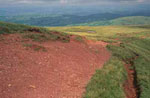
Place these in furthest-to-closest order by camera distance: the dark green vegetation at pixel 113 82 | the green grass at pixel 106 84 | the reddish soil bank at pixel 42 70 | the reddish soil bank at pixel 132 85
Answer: the reddish soil bank at pixel 132 85
the dark green vegetation at pixel 113 82
the green grass at pixel 106 84
the reddish soil bank at pixel 42 70

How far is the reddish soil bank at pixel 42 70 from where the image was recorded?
8.61 metres

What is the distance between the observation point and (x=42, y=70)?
10.8 m

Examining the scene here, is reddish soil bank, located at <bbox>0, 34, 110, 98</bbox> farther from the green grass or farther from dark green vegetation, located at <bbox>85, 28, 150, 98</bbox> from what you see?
dark green vegetation, located at <bbox>85, 28, 150, 98</bbox>

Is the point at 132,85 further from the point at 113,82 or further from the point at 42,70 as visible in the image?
the point at 42,70

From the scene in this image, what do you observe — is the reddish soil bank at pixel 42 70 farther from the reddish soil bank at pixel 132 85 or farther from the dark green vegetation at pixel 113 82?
the reddish soil bank at pixel 132 85

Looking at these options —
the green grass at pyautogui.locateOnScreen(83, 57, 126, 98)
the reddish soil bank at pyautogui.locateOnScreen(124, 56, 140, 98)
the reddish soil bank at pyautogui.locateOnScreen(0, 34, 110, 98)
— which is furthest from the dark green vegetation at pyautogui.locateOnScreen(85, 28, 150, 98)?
the reddish soil bank at pyautogui.locateOnScreen(0, 34, 110, 98)

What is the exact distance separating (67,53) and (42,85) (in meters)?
6.21

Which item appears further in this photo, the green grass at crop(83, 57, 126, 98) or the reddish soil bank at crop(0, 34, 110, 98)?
the green grass at crop(83, 57, 126, 98)

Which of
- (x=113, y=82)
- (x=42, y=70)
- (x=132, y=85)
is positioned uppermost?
(x=42, y=70)

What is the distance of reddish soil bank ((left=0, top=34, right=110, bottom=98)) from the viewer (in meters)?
8.61

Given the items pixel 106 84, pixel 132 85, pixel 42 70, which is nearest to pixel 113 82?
pixel 106 84

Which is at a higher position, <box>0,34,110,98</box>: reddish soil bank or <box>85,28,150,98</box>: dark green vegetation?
<box>0,34,110,98</box>: reddish soil bank

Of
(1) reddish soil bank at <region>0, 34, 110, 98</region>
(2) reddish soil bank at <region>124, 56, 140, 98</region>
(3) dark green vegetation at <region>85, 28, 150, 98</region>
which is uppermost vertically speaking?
(1) reddish soil bank at <region>0, 34, 110, 98</region>

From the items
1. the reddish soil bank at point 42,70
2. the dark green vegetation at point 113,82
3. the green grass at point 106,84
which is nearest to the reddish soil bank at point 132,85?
the dark green vegetation at point 113,82
